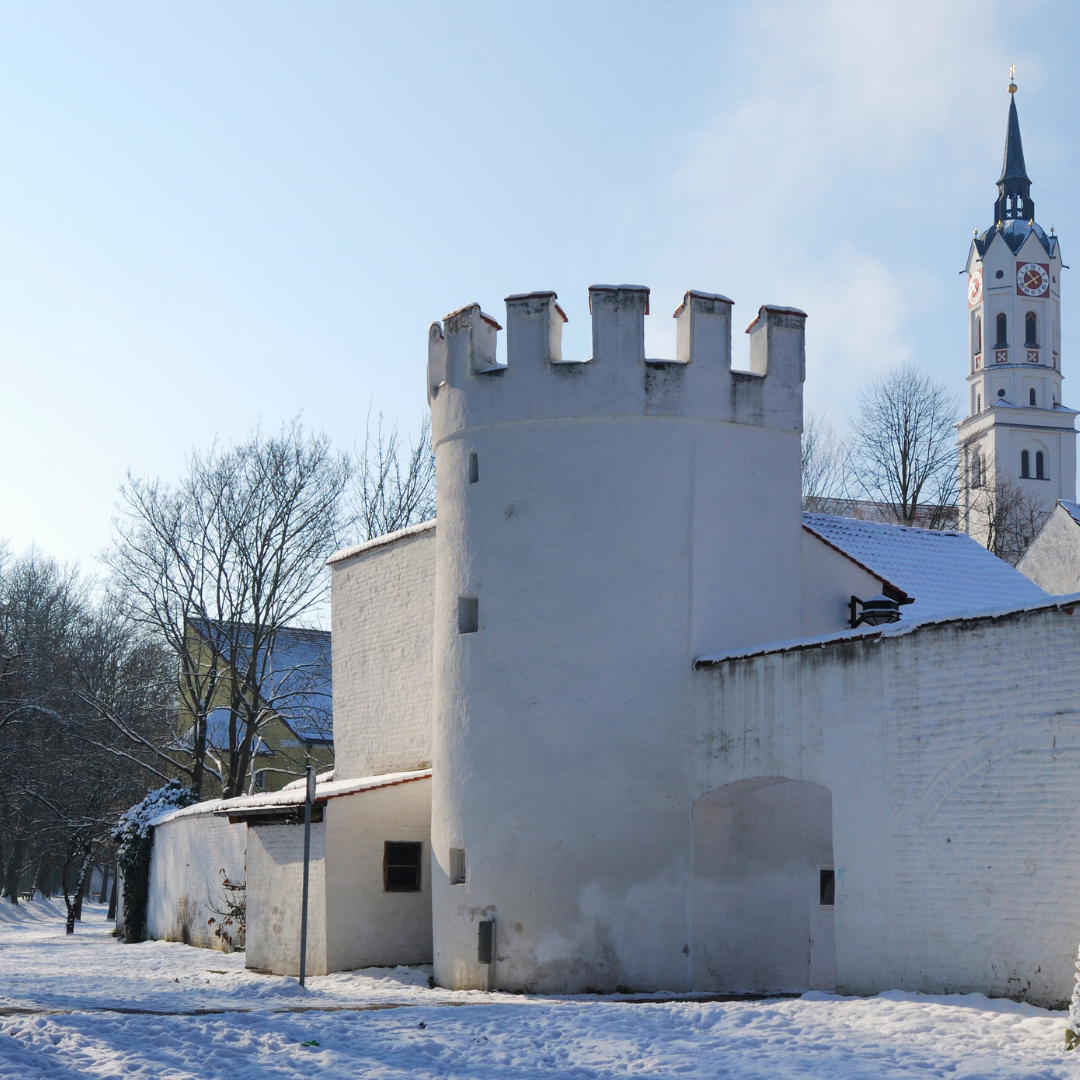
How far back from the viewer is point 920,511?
4747cm

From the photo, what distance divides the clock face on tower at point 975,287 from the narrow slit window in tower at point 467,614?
3109 inches

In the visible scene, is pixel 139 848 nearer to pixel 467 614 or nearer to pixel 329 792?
pixel 329 792

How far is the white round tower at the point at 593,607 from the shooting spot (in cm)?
1505

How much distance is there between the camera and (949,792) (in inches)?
467

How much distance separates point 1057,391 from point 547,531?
78.7 metres

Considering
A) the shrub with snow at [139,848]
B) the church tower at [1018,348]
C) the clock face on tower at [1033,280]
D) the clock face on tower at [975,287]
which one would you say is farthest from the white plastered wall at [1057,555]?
the clock face on tower at [975,287]

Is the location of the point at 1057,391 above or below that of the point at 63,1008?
above

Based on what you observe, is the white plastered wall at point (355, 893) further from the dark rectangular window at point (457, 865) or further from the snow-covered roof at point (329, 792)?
the dark rectangular window at point (457, 865)

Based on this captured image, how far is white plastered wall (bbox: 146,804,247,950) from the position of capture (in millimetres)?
23703

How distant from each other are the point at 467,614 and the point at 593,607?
1.84 metres

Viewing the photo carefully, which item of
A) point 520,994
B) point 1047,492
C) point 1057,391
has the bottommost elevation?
point 520,994

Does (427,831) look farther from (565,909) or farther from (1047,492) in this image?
(1047,492)

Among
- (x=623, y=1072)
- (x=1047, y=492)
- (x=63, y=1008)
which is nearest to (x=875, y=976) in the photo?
(x=623, y=1072)

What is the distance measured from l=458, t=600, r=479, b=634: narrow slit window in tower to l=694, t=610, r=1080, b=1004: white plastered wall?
13.9 ft
